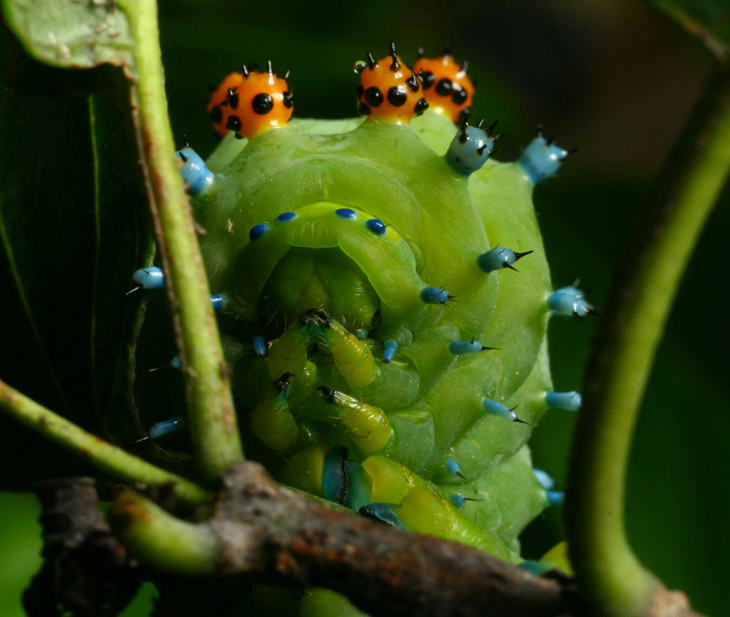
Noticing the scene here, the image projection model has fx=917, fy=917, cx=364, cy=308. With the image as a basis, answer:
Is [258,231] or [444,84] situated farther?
[444,84]

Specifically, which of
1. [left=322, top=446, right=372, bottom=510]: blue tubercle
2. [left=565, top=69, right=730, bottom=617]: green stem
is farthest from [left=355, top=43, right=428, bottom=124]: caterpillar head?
[left=565, top=69, right=730, bottom=617]: green stem

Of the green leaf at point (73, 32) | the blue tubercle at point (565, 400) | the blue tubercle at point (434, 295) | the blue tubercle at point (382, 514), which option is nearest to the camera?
the green leaf at point (73, 32)

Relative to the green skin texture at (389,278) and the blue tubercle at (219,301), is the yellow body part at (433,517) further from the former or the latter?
the blue tubercle at (219,301)

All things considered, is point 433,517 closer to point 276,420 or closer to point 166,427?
point 276,420

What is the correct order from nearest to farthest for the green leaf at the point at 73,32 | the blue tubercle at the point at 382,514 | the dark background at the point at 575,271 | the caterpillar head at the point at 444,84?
1. the green leaf at the point at 73,32
2. the blue tubercle at the point at 382,514
3. the caterpillar head at the point at 444,84
4. the dark background at the point at 575,271

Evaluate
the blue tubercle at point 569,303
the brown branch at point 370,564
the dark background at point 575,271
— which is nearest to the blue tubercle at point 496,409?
the blue tubercle at point 569,303

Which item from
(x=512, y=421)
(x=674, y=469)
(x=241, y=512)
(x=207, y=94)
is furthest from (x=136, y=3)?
(x=674, y=469)

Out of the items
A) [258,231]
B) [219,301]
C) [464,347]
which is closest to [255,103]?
[258,231]
